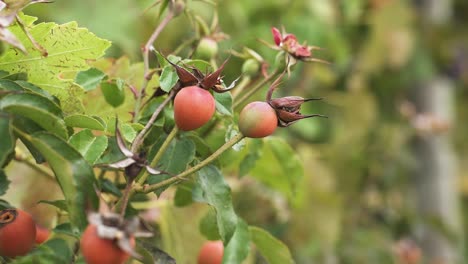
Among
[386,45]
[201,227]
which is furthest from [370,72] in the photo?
[201,227]

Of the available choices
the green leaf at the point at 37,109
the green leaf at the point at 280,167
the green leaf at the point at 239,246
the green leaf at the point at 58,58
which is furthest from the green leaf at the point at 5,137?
the green leaf at the point at 280,167

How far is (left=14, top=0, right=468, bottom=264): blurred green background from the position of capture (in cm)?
161

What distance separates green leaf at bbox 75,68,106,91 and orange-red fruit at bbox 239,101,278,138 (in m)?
0.15

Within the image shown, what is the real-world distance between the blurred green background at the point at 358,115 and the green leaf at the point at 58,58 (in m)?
0.83

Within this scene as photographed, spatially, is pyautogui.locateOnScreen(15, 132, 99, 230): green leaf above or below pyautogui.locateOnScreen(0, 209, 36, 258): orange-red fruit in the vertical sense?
above

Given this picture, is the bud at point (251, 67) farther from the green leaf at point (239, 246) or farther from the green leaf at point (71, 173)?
the green leaf at point (71, 173)

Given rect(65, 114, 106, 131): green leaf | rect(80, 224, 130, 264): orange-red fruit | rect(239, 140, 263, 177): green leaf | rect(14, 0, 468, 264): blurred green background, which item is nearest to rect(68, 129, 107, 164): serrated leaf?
rect(65, 114, 106, 131): green leaf

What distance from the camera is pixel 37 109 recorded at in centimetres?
44

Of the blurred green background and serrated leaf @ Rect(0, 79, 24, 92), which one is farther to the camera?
the blurred green background

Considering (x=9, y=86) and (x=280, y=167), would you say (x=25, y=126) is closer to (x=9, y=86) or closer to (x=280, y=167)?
(x=9, y=86)

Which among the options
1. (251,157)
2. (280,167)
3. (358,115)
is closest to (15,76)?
(251,157)

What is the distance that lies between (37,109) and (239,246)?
24 centimetres

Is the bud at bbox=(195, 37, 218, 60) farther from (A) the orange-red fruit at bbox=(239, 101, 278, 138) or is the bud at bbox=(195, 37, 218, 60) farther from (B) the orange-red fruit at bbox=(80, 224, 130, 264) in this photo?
(B) the orange-red fruit at bbox=(80, 224, 130, 264)

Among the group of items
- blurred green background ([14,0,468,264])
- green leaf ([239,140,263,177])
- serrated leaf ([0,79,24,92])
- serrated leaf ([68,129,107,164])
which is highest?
serrated leaf ([0,79,24,92])
